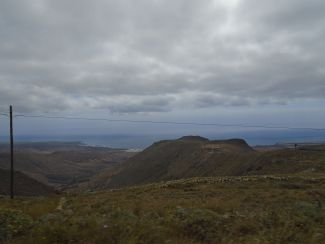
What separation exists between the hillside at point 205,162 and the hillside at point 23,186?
2528 centimetres

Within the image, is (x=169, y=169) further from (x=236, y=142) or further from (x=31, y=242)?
(x=31, y=242)

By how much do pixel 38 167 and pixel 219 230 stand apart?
640 ft

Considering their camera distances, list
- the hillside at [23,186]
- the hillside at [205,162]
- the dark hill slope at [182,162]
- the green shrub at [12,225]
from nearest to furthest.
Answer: the green shrub at [12,225]
the hillside at [205,162]
the hillside at [23,186]
the dark hill slope at [182,162]

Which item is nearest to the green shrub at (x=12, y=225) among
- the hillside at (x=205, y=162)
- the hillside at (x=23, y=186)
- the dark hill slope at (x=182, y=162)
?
the hillside at (x=205, y=162)

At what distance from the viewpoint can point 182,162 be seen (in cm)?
9825

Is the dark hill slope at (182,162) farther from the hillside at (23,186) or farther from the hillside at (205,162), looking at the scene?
the hillside at (23,186)

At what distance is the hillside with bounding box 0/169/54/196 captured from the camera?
6731 centimetres

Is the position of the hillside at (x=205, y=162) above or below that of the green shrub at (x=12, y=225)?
below

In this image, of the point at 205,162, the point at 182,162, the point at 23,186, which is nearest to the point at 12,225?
the point at 23,186

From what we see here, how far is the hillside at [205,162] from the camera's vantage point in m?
55.2

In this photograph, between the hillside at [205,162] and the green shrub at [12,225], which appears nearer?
the green shrub at [12,225]

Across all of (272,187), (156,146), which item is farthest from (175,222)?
(156,146)

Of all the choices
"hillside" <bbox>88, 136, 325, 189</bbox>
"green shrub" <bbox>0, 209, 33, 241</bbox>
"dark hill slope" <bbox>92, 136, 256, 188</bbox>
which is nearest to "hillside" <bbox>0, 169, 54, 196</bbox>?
"hillside" <bbox>88, 136, 325, 189</bbox>

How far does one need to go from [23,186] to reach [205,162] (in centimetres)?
3698
